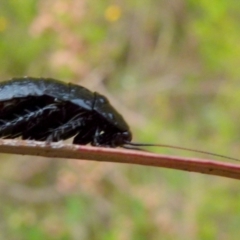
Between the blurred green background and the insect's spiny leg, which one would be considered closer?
the insect's spiny leg

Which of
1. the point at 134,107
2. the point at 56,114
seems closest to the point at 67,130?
the point at 56,114

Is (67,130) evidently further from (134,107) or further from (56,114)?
(134,107)

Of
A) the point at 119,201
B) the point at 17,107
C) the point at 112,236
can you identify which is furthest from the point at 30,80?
the point at 119,201

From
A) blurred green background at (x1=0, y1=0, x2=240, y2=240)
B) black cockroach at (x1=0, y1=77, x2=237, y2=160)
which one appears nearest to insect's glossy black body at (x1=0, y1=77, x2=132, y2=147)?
black cockroach at (x1=0, y1=77, x2=237, y2=160)

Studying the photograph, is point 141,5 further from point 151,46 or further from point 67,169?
point 67,169

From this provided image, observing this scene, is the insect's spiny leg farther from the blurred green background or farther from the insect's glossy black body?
the blurred green background
